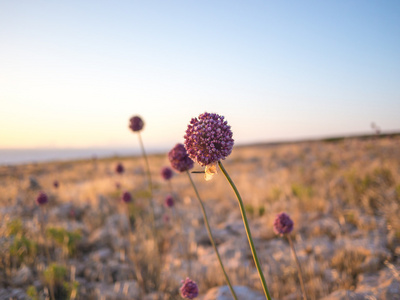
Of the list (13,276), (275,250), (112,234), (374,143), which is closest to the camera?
(13,276)

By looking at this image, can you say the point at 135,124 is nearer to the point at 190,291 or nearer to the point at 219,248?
the point at 190,291

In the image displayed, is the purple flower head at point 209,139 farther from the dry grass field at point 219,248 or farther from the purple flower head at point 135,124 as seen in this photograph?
the purple flower head at point 135,124

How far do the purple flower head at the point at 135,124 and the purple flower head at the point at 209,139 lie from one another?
10.1 ft

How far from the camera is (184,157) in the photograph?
290cm

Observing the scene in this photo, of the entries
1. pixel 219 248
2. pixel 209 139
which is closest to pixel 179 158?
pixel 209 139

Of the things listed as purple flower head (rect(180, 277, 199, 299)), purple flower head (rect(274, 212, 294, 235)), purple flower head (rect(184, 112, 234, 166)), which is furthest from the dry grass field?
purple flower head (rect(184, 112, 234, 166))

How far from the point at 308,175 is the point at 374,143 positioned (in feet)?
26.9

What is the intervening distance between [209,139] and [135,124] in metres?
3.25

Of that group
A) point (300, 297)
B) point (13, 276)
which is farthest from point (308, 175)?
point (13, 276)

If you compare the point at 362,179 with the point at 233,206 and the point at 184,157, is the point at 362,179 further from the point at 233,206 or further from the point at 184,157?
the point at 184,157

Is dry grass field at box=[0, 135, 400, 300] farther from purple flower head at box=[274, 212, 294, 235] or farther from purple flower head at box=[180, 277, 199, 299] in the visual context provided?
purple flower head at box=[180, 277, 199, 299]

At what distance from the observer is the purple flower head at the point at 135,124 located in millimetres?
4641

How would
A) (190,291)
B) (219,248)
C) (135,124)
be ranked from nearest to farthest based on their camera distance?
1. (190,291)
2. (135,124)
3. (219,248)

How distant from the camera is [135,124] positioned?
465 cm
